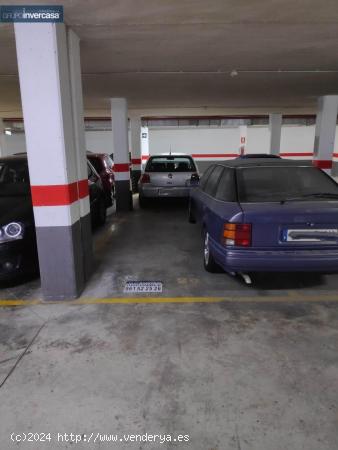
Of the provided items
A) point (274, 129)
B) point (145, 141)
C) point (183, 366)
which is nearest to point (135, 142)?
point (145, 141)

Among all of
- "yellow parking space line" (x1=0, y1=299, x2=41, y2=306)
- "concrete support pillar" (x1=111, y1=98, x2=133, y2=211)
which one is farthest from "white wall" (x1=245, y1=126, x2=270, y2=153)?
"yellow parking space line" (x1=0, y1=299, x2=41, y2=306)

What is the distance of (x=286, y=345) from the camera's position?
282 cm

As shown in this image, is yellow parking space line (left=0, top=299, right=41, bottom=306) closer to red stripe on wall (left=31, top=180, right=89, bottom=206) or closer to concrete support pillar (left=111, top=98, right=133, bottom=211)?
red stripe on wall (left=31, top=180, right=89, bottom=206)

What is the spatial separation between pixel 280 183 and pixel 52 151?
2.50 meters

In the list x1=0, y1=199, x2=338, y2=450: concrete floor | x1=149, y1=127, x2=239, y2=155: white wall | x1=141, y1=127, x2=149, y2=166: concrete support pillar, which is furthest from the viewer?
x1=149, y1=127, x2=239, y2=155: white wall

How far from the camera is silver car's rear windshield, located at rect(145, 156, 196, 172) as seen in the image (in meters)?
8.28

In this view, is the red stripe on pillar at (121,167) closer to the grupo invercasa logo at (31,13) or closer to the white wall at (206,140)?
the grupo invercasa logo at (31,13)

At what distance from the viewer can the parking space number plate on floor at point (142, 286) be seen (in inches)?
155

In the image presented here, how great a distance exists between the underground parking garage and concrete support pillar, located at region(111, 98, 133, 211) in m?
2.61

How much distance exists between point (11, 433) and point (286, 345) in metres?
2.10

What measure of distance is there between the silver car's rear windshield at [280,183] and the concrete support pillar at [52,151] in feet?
6.10

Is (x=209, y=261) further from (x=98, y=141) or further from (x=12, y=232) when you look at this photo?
(x=98, y=141)

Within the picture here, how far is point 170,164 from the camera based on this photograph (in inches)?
329

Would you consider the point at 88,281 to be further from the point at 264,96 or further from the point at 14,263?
the point at 264,96
